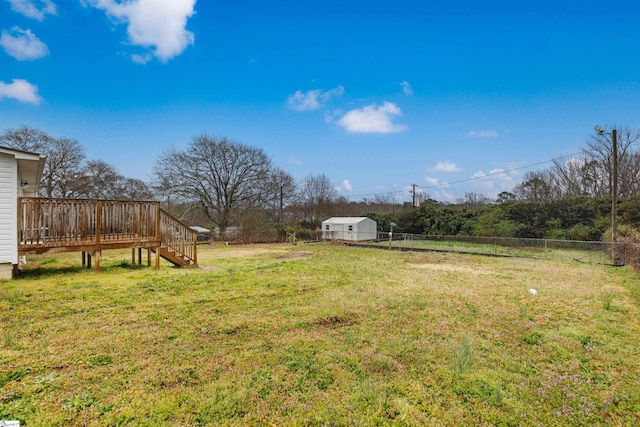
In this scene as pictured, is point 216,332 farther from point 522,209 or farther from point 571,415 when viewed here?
point 522,209

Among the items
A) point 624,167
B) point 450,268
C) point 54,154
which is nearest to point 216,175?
point 54,154

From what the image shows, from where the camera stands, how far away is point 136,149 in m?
25.4

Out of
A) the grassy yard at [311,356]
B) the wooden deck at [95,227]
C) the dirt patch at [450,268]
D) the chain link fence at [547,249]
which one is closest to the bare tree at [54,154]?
the wooden deck at [95,227]

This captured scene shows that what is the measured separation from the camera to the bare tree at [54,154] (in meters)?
19.8

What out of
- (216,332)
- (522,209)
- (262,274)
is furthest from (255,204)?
(216,332)

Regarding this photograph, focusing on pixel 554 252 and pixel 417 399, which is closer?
pixel 417 399

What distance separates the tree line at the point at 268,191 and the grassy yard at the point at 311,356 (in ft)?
46.6

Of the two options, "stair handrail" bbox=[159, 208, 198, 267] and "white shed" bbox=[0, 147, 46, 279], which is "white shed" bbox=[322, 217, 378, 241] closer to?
"stair handrail" bbox=[159, 208, 198, 267]

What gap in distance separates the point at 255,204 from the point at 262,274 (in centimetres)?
1725

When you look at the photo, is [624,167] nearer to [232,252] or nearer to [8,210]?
[232,252]

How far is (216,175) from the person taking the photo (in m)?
24.2

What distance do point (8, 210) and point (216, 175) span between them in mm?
18202

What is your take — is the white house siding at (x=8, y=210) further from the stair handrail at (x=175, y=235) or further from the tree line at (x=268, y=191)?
the tree line at (x=268, y=191)

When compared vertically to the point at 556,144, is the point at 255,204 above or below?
below
